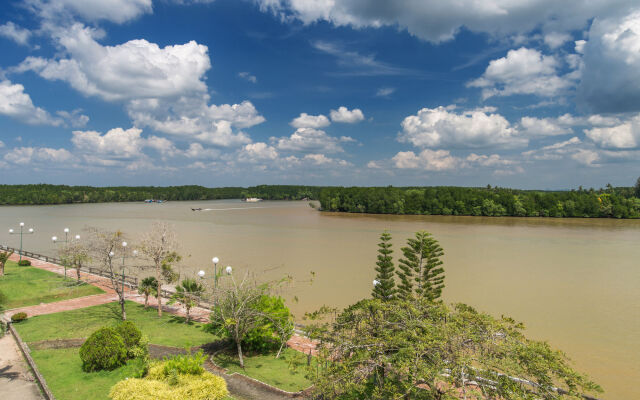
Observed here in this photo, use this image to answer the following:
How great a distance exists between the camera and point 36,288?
15.7 meters

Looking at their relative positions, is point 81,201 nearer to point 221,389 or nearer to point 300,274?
point 300,274

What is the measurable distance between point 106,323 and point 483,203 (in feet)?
219

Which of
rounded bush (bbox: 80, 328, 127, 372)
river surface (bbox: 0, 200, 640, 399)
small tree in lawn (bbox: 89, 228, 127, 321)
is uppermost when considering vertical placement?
small tree in lawn (bbox: 89, 228, 127, 321)

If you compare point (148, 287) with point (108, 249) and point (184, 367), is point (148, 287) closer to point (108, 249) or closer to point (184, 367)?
point (108, 249)

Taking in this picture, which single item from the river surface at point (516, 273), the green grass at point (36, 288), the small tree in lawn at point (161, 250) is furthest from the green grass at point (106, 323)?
the river surface at point (516, 273)

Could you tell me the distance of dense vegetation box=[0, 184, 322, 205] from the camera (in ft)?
301

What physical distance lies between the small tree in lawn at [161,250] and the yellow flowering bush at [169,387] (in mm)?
5964

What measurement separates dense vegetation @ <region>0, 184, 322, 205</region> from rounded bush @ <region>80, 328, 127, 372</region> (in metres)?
107

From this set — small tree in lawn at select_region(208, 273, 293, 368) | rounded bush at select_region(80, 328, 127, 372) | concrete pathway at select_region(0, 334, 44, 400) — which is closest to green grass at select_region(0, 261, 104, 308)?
concrete pathway at select_region(0, 334, 44, 400)

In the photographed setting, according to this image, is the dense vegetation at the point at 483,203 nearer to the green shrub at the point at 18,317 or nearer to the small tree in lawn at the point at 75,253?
the small tree in lawn at the point at 75,253

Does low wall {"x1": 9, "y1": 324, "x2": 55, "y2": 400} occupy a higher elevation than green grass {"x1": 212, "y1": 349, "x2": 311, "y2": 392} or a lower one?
higher

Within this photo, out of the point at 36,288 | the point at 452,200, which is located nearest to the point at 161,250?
the point at 36,288

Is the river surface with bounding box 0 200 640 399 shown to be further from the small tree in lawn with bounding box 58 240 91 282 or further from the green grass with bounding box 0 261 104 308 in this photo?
the small tree in lawn with bounding box 58 240 91 282

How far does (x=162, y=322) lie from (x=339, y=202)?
67.1 m
